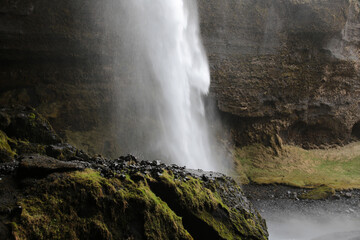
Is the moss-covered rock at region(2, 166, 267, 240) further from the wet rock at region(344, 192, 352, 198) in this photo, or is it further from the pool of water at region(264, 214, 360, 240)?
the wet rock at region(344, 192, 352, 198)

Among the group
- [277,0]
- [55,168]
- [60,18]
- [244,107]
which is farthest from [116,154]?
[277,0]

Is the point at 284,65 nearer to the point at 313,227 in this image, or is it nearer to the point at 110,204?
the point at 313,227

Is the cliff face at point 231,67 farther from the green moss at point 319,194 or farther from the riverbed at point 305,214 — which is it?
the riverbed at point 305,214

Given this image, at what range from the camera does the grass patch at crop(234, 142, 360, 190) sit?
65.5ft

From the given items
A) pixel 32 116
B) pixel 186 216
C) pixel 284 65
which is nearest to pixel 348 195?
pixel 284 65

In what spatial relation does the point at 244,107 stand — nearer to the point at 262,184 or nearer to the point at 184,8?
the point at 262,184

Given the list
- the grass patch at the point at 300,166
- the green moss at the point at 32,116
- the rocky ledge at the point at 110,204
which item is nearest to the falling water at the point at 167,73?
the grass patch at the point at 300,166

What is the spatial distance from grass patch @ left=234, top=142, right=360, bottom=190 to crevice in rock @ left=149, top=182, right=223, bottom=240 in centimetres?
1408

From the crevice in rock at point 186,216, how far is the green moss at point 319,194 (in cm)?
1243

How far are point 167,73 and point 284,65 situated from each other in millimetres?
10733

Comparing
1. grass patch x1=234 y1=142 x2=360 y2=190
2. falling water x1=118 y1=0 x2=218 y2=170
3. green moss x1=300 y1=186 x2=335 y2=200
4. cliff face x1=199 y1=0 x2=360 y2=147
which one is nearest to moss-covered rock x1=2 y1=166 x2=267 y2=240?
green moss x1=300 y1=186 x2=335 y2=200

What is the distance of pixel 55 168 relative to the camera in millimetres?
5129

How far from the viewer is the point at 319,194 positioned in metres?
17.2

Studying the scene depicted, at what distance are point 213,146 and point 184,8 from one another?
10.6 m
